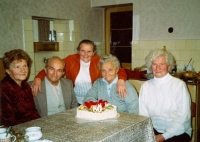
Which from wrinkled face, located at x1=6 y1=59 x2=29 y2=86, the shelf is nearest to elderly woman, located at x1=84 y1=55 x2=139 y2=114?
wrinkled face, located at x1=6 y1=59 x2=29 y2=86

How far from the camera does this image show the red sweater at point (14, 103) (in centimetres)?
181

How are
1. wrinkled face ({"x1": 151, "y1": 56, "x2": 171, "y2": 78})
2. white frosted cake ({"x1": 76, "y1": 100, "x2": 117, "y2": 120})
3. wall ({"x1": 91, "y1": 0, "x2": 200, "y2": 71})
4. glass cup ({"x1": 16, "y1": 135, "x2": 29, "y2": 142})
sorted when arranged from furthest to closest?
1. wall ({"x1": 91, "y1": 0, "x2": 200, "y2": 71})
2. wrinkled face ({"x1": 151, "y1": 56, "x2": 171, "y2": 78})
3. white frosted cake ({"x1": 76, "y1": 100, "x2": 117, "y2": 120})
4. glass cup ({"x1": 16, "y1": 135, "x2": 29, "y2": 142})

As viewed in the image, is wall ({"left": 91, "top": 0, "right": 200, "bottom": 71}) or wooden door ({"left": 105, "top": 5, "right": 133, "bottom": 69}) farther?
wooden door ({"left": 105, "top": 5, "right": 133, "bottom": 69})

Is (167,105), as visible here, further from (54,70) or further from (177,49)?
(177,49)

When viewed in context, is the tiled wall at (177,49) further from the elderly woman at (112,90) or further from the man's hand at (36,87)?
the man's hand at (36,87)

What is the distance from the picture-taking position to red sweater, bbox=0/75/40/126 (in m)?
1.81

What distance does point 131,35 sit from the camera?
425 cm

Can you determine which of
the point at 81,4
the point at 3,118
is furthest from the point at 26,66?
the point at 81,4

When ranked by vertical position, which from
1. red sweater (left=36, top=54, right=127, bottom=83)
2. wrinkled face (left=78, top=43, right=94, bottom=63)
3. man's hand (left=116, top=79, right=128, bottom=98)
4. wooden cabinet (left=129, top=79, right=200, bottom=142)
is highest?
wrinkled face (left=78, top=43, right=94, bottom=63)

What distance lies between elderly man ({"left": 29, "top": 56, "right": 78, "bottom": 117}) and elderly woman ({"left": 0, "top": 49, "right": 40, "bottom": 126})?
10cm

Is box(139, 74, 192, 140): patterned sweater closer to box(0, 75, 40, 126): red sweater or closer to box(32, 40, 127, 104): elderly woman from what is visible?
Result: box(32, 40, 127, 104): elderly woman

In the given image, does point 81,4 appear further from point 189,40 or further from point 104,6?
point 189,40

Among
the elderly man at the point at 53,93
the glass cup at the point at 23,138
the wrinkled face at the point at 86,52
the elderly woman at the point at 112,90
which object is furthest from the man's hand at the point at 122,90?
the glass cup at the point at 23,138

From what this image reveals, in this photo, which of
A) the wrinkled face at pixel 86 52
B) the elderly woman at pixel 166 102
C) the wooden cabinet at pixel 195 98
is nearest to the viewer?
the elderly woman at pixel 166 102
